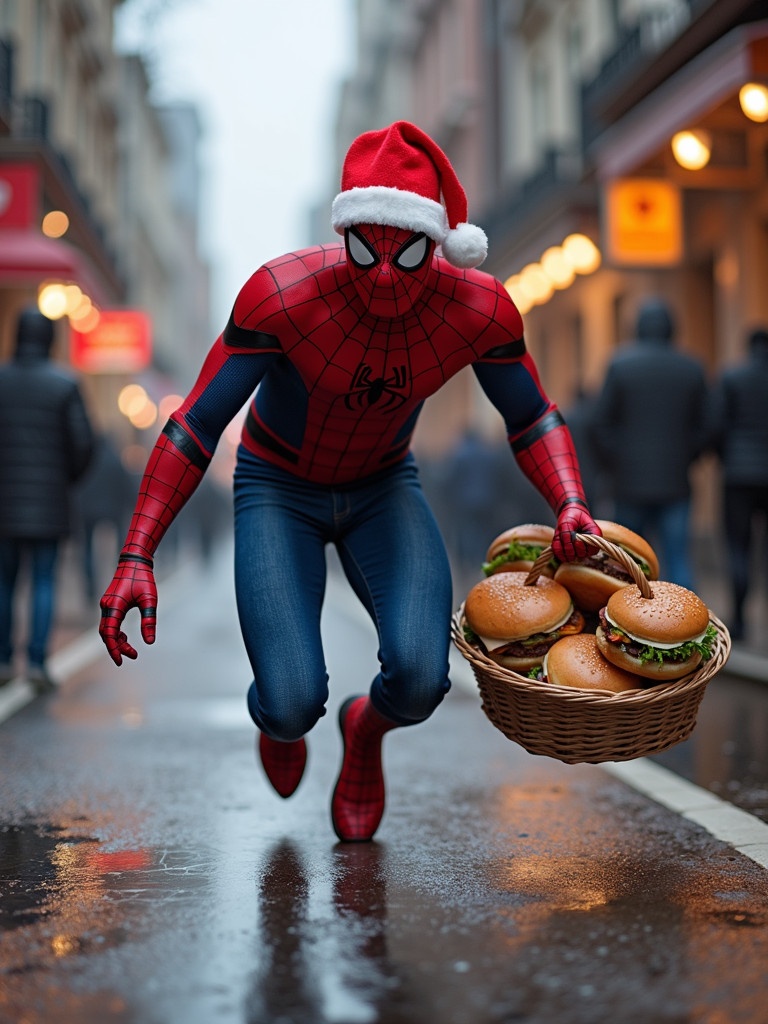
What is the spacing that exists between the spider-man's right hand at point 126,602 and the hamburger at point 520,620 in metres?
0.83

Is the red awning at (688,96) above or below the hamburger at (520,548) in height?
above

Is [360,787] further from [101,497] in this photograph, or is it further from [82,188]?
[82,188]

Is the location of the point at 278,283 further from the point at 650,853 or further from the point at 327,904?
the point at 650,853

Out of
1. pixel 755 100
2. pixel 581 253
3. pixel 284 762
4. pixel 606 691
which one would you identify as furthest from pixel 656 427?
pixel 581 253

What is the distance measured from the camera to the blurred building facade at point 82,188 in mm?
17766

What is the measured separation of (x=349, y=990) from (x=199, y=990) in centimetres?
29

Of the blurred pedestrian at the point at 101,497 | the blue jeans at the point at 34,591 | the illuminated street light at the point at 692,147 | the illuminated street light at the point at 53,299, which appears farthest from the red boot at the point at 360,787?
the illuminated street light at the point at 53,299

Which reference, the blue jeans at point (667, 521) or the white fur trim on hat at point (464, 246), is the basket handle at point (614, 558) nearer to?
the white fur trim on hat at point (464, 246)

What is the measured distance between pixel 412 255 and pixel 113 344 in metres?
26.4

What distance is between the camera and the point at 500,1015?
2746mm

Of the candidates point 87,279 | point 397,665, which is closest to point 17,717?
point 397,665

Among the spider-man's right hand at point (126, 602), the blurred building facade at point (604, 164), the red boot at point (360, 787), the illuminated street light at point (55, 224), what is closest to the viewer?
the spider-man's right hand at point (126, 602)

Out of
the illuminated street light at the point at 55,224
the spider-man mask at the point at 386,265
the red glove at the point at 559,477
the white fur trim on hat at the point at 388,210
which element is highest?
the illuminated street light at the point at 55,224

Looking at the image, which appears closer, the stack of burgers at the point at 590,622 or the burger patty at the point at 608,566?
the stack of burgers at the point at 590,622
